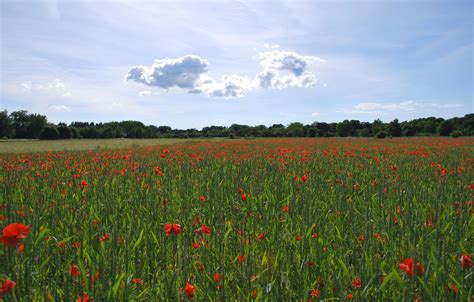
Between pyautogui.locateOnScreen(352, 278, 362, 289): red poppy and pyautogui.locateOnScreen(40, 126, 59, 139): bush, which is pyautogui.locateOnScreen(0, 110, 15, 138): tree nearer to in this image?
pyautogui.locateOnScreen(40, 126, 59, 139): bush

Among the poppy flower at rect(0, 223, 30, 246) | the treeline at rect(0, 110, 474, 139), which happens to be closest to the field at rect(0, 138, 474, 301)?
the poppy flower at rect(0, 223, 30, 246)

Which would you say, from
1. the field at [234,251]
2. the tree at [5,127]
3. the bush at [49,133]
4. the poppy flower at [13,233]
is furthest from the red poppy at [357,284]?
the tree at [5,127]

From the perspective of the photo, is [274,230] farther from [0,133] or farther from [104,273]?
[0,133]

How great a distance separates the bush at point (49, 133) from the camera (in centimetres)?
7125

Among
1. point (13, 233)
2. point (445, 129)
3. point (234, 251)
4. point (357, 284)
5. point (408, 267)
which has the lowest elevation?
point (234, 251)

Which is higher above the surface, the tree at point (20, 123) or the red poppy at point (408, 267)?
the tree at point (20, 123)

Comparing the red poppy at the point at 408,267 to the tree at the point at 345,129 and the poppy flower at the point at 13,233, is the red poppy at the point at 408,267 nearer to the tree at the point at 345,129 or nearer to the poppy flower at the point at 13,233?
the poppy flower at the point at 13,233

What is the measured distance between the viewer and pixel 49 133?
7150cm

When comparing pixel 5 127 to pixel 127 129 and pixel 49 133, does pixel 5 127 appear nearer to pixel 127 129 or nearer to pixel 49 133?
pixel 49 133

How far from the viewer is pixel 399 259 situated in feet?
7.55

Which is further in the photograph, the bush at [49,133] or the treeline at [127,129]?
the treeline at [127,129]

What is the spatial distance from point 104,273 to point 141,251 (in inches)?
34.9

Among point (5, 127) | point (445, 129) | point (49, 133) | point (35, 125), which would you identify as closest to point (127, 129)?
point (35, 125)

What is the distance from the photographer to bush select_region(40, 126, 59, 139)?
2805 inches
